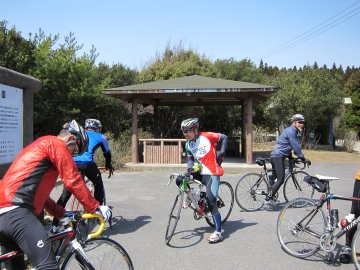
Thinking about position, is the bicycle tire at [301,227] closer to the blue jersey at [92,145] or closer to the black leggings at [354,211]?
the black leggings at [354,211]

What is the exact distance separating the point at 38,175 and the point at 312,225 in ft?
11.1

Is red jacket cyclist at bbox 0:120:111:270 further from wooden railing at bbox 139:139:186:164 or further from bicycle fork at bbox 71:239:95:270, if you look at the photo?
wooden railing at bbox 139:139:186:164

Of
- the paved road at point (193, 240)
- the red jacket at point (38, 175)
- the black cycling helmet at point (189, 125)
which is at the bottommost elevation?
the paved road at point (193, 240)

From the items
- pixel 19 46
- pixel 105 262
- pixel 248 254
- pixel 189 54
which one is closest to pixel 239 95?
pixel 19 46

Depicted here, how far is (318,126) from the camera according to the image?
27.0 meters

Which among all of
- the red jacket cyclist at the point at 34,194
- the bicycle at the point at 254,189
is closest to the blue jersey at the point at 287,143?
the bicycle at the point at 254,189

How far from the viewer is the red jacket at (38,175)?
109 inches

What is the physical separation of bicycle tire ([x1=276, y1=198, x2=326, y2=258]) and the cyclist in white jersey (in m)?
0.94

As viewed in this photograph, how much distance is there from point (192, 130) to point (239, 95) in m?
10.5

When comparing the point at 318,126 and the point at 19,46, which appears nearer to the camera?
the point at 19,46

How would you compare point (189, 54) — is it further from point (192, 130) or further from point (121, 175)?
point (192, 130)

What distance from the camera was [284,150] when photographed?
7.31m

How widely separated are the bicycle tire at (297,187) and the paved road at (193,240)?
654 mm

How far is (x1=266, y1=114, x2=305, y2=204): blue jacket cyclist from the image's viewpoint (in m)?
7.15
